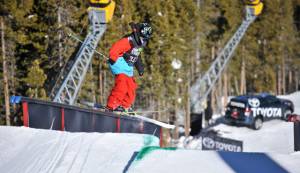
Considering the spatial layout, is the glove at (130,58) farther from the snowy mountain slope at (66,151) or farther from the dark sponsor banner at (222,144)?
the dark sponsor banner at (222,144)

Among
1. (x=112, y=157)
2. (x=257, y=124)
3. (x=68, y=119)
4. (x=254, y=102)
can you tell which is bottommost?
(x=257, y=124)

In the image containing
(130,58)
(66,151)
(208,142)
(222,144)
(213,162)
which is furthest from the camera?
(208,142)

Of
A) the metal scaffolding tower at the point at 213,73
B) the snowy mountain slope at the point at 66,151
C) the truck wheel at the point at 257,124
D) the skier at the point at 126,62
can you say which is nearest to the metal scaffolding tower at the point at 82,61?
the skier at the point at 126,62

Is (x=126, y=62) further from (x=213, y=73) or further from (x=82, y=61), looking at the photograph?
(x=213, y=73)

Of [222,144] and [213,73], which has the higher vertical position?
[213,73]

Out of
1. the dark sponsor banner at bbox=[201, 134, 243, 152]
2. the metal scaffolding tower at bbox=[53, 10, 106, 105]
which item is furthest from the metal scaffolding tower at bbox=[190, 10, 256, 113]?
the metal scaffolding tower at bbox=[53, 10, 106, 105]

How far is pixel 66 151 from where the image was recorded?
808 centimetres

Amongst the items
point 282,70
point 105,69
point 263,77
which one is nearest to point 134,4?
point 105,69

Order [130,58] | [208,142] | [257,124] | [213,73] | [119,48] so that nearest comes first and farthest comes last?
[119,48]
[130,58]
[208,142]
[257,124]
[213,73]

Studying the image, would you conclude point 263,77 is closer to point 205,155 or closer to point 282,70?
point 282,70

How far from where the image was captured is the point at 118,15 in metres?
26.9

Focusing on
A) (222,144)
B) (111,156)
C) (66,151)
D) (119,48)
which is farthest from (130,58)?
(222,144)

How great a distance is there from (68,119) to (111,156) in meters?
3.15

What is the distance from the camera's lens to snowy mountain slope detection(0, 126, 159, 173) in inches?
291
